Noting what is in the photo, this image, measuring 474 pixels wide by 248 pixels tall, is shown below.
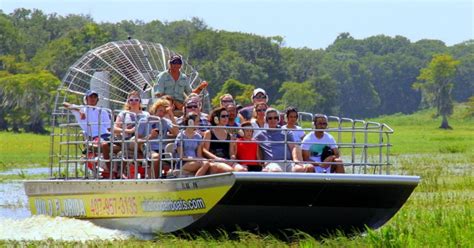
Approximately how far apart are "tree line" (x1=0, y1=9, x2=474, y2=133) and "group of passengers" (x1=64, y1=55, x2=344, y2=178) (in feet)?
236

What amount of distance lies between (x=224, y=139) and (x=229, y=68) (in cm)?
10999

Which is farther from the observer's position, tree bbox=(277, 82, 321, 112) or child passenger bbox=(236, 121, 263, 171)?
tree bbox=(277, 82, 321, 112)

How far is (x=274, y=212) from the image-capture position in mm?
16812

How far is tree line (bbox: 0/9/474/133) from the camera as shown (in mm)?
99562

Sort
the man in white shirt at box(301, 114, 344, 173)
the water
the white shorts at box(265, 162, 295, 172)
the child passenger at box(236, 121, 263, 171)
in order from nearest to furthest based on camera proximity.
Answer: the white shorts at box(265, 162, 295, 172)
the child passenger at box(236, 121, 263, 171)
the man in white shirt at box(301, 114, 344, 173)
the water

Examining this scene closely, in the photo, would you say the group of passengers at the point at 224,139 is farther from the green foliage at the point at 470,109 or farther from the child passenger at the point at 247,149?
the green foliage at the point at 470,109

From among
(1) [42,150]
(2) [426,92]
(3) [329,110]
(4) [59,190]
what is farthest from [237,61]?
(4) [59,190]

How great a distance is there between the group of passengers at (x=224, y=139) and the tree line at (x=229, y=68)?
7189 cm

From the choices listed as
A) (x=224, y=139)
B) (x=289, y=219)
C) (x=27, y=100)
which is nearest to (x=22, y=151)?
(x=27, y=100)

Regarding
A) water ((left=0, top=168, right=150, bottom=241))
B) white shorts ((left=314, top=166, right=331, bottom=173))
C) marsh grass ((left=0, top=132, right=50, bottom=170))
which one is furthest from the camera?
marsh grass ((left=0, top=132, right=50, bottom=170))

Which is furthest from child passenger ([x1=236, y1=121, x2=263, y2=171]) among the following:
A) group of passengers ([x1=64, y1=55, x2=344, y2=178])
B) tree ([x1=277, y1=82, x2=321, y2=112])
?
tree ([x1=277, y1=82, x2=321, y2=112])

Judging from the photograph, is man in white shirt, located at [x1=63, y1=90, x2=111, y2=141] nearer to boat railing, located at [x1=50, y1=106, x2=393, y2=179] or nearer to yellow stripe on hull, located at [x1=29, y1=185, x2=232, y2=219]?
boat railing, located at [x1=50, y1=106, x2=393, y2=179]

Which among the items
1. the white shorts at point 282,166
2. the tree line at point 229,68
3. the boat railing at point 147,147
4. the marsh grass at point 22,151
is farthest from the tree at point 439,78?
the white shorts at point 282,166

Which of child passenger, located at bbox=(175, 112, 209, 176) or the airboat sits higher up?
child passenger, located at bbox=(175, 112, 209, 176)
